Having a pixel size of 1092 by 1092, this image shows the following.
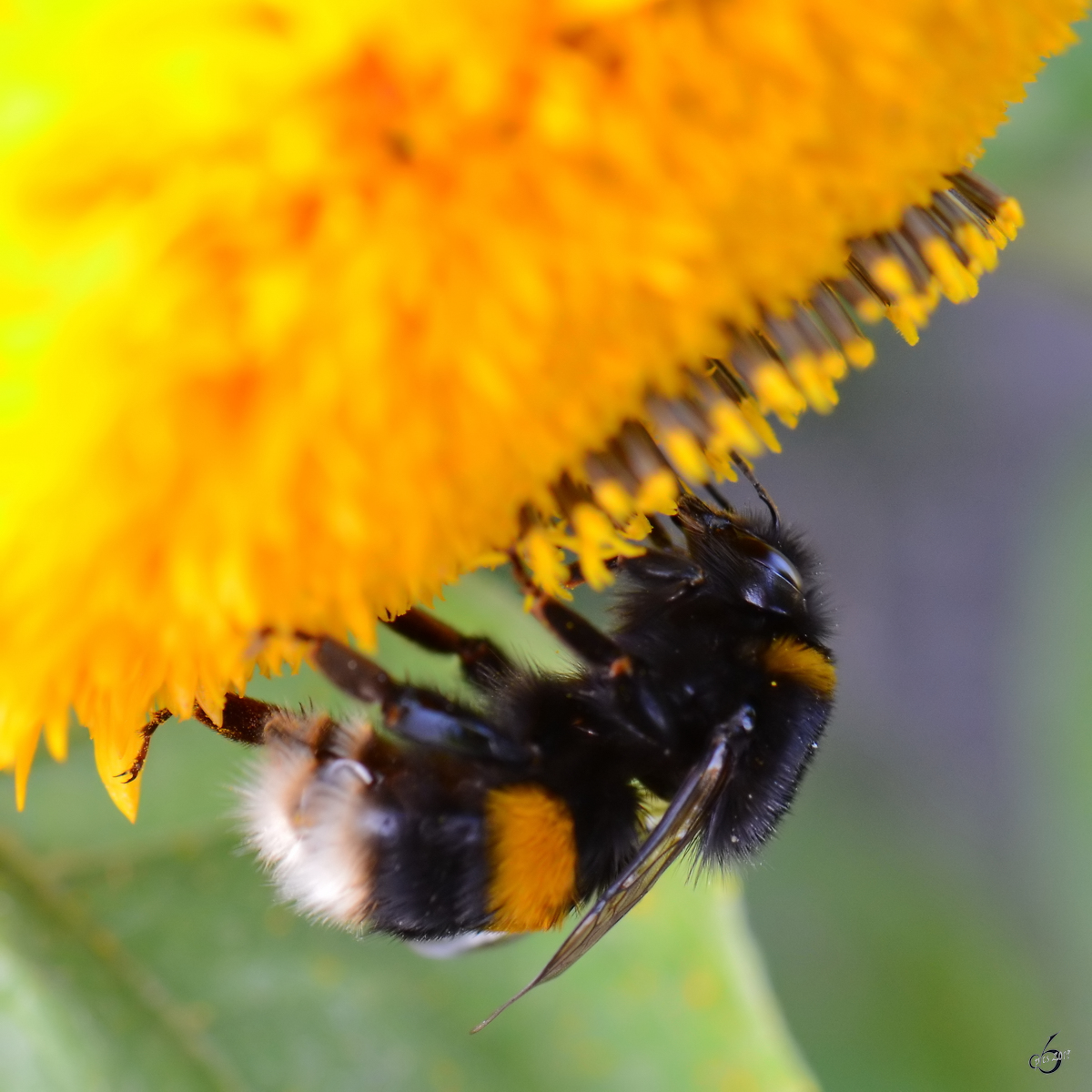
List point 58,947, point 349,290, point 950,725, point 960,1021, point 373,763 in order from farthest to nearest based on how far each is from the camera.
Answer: point 950,725
point 960,1021
point 58,947
point 373,763
point 349,290

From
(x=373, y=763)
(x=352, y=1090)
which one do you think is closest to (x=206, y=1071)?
(x=352, y=1090)

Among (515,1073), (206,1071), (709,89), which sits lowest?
(206,1071)

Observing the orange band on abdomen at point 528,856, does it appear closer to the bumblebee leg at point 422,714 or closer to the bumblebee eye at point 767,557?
the bumblebee leg at point 422,714

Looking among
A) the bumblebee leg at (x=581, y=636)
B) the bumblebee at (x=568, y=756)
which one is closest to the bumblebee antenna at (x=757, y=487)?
the bumblebee at (x=568, y=756)

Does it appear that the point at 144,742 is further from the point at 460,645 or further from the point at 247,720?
the point at 460,645

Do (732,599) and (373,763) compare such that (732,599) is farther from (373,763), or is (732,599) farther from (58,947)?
(58,947)

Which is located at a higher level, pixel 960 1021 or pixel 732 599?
pixel 732 599

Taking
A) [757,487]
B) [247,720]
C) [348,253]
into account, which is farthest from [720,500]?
[348,253]

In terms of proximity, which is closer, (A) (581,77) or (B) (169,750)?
(A) (581,77)
